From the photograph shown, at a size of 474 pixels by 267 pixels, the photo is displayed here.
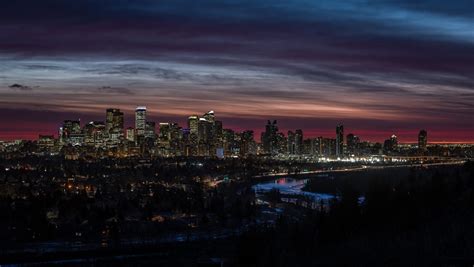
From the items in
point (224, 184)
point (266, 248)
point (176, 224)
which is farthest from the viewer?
point (224, 184)

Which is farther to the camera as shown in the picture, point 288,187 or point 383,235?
point 288,187

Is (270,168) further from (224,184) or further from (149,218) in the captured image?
(149,218)

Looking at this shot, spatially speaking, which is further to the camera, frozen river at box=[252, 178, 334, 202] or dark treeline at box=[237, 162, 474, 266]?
frozen river at box=[252, 178, 334, 202]

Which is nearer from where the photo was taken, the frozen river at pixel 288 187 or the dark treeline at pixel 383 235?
the dark treeline at pixel 383 235

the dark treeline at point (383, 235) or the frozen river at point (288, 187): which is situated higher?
the dark treeline at point (383, 235)

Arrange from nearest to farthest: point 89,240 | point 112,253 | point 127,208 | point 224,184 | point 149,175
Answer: point 112,253
point 89,240
point 127,208
point 224,184
point 149,175

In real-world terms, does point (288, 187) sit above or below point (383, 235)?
below

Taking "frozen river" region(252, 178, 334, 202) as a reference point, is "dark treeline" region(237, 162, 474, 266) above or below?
above

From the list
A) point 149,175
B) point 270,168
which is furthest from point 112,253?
point 270,168
